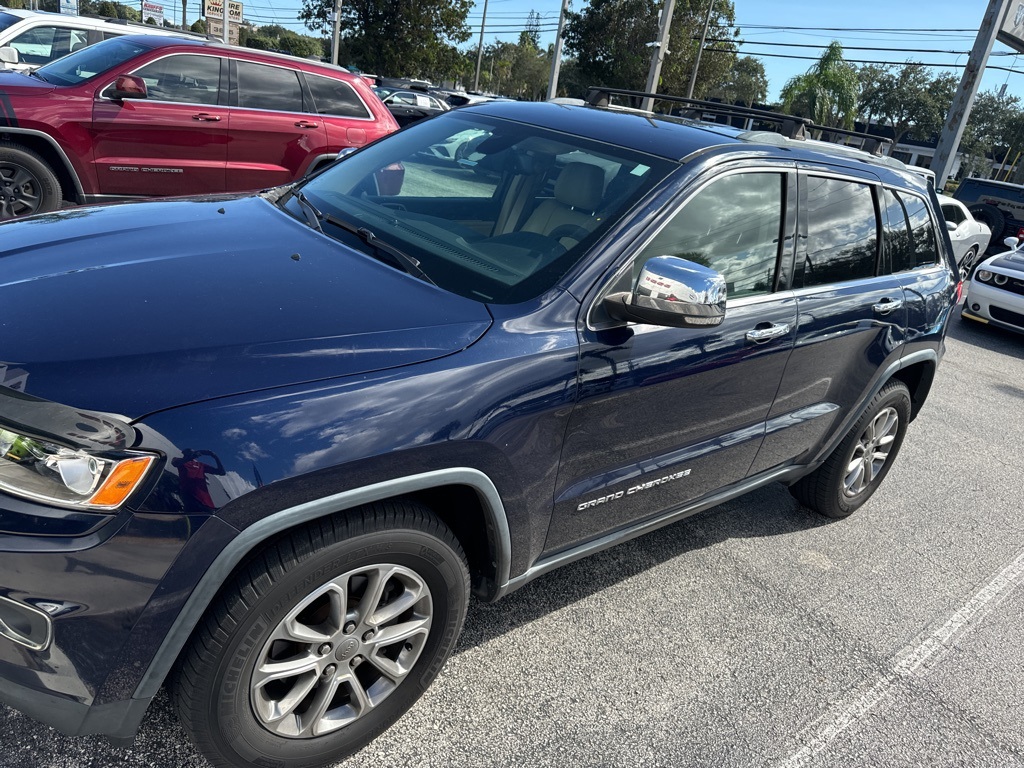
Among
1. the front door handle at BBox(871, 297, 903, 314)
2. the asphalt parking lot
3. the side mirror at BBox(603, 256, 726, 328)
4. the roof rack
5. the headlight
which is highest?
the roof rack

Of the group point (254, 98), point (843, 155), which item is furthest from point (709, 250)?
point (254, 98)

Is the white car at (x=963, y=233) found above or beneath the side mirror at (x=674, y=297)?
beneath

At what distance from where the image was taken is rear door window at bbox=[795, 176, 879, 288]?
3213 mm

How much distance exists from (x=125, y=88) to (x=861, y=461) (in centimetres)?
625

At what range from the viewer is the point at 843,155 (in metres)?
3.58

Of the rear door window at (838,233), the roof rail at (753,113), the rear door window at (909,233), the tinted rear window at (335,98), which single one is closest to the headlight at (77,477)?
the rear door window at (838,233)

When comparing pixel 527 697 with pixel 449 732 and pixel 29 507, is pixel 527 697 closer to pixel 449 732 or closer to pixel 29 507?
pixel 449 732

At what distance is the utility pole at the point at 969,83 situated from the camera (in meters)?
16.6

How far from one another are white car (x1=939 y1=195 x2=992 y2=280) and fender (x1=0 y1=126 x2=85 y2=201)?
1064cm

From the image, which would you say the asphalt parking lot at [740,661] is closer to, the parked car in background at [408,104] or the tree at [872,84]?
the parked car in background at [408,104]

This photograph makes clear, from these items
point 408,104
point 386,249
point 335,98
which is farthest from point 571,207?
point 408,104

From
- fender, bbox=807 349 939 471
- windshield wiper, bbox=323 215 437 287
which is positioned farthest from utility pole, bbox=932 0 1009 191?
windshield wiper, bbox=323 215 437 287

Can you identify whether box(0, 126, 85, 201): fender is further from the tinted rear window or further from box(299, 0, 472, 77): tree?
box(299, 0, 472, 77): tree

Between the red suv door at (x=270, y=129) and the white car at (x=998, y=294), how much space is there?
791 centimetres
